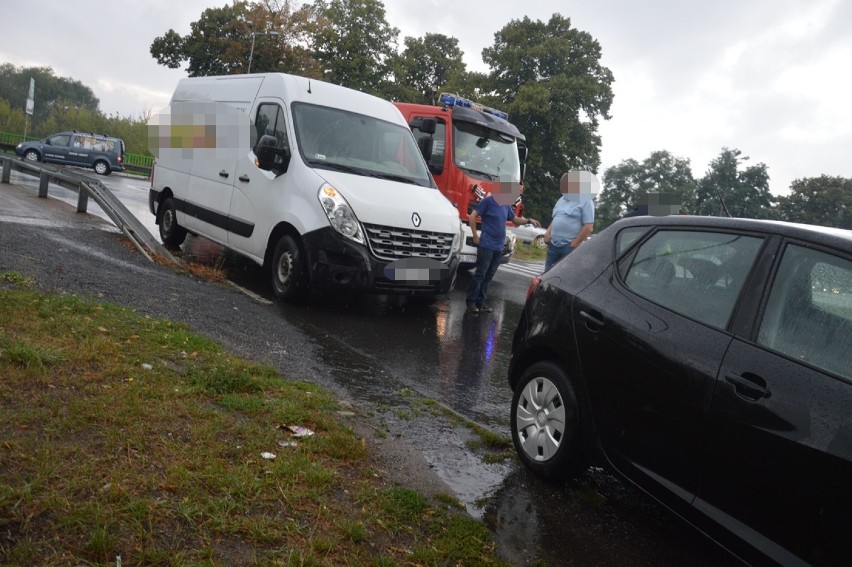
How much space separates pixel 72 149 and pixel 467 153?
25691 mm

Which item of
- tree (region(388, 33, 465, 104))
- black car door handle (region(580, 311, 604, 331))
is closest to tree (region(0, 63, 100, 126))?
tree (region(388, 33, 465, 104))

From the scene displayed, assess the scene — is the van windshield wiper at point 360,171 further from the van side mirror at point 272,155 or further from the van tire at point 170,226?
the van tire at point 170,226

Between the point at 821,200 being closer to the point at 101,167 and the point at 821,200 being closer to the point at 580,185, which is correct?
the point at 580,185

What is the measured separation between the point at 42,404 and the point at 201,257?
23.5 feet

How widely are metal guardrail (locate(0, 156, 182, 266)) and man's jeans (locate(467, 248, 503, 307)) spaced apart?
382cm

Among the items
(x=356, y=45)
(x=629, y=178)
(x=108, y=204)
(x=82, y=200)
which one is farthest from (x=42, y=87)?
(x=108, y=204)

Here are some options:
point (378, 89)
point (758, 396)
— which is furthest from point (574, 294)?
point (378, 89)

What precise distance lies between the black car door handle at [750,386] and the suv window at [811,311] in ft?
0.54

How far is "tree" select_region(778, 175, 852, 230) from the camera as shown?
653 cm

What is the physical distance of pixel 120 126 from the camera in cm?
4959

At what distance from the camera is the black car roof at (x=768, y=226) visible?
9.47 feet

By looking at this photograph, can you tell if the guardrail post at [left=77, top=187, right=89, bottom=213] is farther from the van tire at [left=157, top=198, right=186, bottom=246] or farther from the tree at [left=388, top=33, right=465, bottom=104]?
the tree at [left=388, top=33, right=465, bottom=104]

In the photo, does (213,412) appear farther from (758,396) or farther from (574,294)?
(758,396)

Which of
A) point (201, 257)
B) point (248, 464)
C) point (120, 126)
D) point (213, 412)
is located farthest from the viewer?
point (120, 126)
